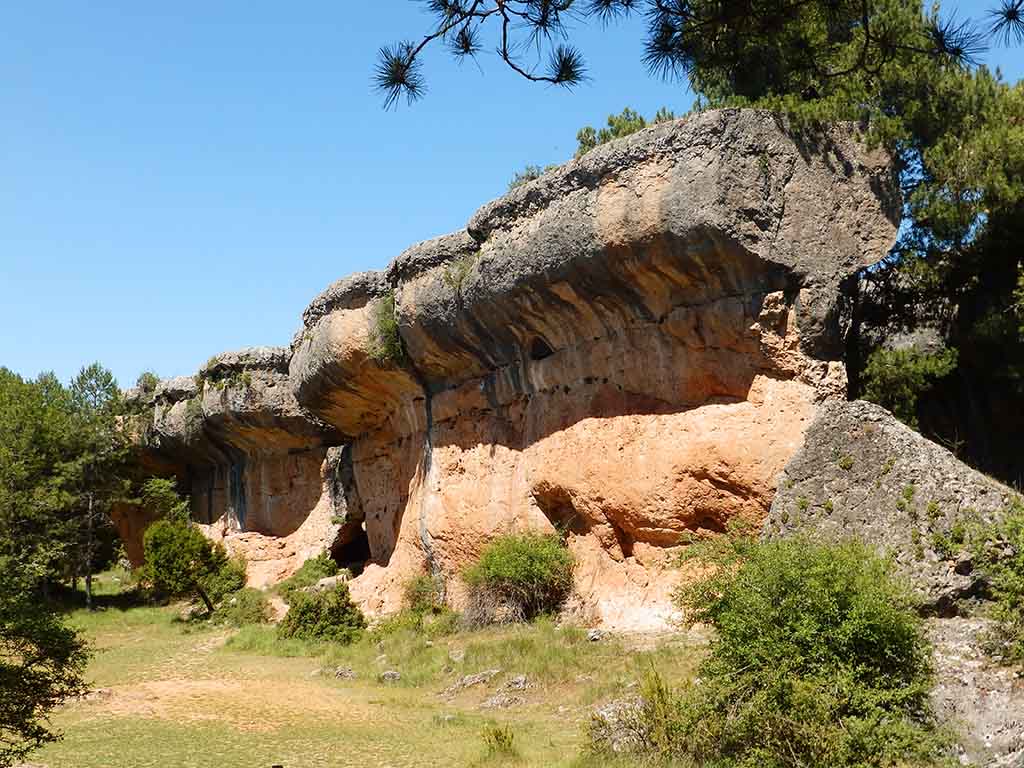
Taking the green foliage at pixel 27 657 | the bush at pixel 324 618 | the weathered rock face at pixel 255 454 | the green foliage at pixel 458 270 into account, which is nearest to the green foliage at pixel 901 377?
the green foliage at pixel 458 270

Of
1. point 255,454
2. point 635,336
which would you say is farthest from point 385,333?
point 255,454

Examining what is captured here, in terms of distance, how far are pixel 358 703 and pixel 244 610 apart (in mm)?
9440

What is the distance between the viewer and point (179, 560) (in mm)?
22484

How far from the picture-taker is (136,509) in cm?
3033

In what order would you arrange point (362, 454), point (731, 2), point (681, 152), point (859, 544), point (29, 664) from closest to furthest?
point (29, 664) → point (731, 2) → point (859, 544) → point (681, 152) → point (362, 454)

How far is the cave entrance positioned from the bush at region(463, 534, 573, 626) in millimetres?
8140

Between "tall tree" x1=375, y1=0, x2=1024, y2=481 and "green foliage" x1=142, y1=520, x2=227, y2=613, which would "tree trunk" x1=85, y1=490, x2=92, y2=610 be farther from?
"tall tree" x1=375, y1=0, x2=1024, y2=481

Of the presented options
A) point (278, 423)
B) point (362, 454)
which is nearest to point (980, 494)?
point (362, 454)

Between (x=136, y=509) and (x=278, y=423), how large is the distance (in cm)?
964

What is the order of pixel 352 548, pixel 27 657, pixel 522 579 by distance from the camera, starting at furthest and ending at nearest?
A: 1. pixel 352 548
2. pixel 522 579
3. pixel 27 657

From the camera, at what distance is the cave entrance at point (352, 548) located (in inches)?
917

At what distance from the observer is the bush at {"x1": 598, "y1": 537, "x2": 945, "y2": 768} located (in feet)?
21.7

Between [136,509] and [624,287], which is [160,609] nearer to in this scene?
[136,509]

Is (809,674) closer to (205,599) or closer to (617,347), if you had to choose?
(617,347)
